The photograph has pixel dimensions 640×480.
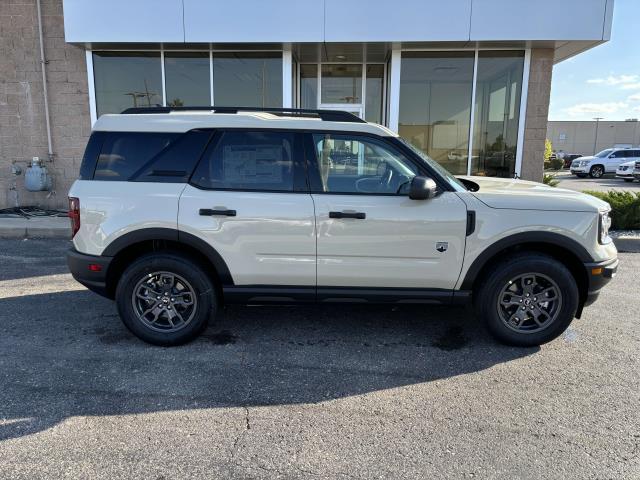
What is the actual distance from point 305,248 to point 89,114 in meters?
8.51

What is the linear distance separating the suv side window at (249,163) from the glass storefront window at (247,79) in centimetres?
658

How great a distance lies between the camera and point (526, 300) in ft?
13.1

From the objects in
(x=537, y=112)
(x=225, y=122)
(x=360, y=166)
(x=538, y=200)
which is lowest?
(x=538, y=200)

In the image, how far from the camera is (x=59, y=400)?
3.21m

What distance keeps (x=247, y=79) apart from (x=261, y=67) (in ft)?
1.32

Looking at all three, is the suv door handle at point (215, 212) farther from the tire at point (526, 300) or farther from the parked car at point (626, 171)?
the parked car at point (626, 171)

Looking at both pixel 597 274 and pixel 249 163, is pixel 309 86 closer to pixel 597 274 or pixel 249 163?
pixel 249 163

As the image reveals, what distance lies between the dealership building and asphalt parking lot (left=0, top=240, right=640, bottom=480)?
6.21m

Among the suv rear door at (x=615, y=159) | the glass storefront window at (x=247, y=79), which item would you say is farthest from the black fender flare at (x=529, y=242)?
the suv rear door at (x=615, y=159)

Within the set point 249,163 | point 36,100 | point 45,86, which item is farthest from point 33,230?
point 249,163

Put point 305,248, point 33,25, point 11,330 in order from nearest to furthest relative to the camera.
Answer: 1. point 305,248
2. point 11,330
3. point 33,25

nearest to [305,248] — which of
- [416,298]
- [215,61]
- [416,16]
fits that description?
[416,298]

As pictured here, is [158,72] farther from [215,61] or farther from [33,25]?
[33,25]

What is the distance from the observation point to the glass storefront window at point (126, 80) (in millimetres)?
10242
